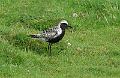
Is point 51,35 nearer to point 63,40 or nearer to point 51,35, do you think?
point 51,35

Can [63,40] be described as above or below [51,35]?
below

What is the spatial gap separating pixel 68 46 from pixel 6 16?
3030 millimetres

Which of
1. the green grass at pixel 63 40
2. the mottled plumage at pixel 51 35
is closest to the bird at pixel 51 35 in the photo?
the mottled plumage at pixel 51 35

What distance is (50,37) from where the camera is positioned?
14.2 m

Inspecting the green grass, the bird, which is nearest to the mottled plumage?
the bird

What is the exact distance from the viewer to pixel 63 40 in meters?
15.4

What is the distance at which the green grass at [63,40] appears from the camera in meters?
12.7

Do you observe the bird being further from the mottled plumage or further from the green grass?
the green grass

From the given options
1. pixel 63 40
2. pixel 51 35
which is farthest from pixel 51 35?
pixel 63 40

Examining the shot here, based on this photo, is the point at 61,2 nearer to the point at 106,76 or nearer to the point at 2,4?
the point at 2,4

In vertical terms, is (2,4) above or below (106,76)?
above

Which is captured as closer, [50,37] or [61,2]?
[50,37]

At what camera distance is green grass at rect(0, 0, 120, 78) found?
501 inches

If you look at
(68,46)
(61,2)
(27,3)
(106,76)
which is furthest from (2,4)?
(106,76)
